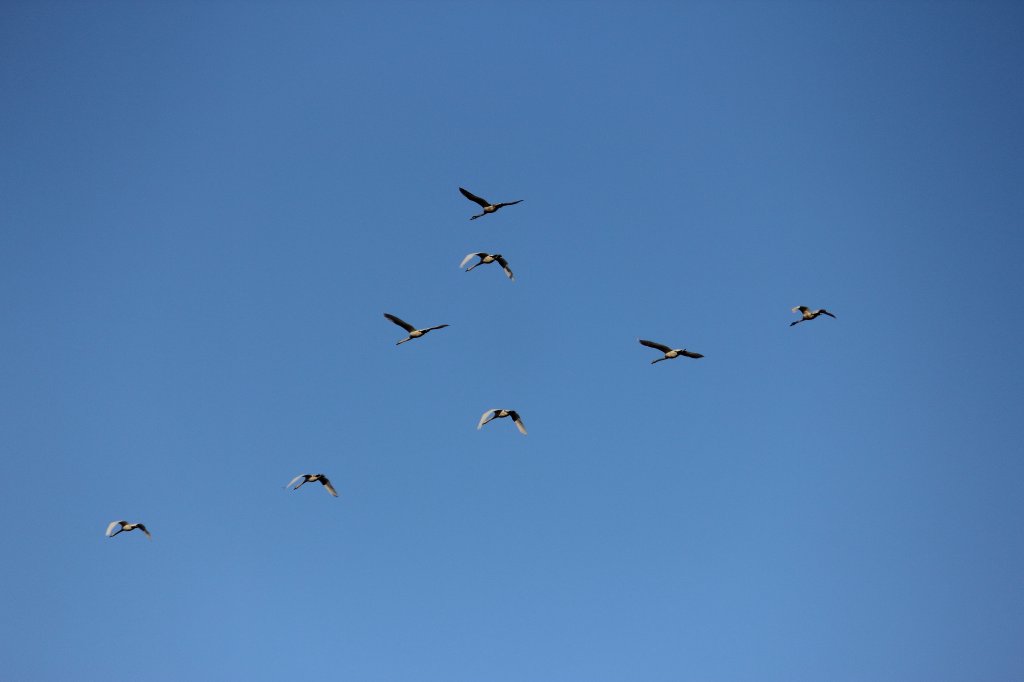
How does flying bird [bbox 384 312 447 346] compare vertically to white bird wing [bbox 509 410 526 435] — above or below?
above

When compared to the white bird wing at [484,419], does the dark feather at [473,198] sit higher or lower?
higher

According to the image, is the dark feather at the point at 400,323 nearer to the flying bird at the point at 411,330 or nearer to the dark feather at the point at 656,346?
the flying bird at the point at 411,330

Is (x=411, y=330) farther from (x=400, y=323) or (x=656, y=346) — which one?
(x=656, y=346)

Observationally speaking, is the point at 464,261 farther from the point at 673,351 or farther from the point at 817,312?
the point at 817,312

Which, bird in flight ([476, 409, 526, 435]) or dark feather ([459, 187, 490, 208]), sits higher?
dark feather ([459, 187, 490, 208])

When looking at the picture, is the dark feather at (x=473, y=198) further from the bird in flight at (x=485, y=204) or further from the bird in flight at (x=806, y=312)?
the bird in flight at (x=806, y=312)

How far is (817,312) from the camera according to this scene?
8875 cm

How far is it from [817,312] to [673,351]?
16.5m

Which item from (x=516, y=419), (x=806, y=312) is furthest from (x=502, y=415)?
(x=806, y=312)

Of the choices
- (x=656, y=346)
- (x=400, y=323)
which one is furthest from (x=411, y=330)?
(x=656, y=346)

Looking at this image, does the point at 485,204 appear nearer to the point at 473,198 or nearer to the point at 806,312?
the point at 473,198

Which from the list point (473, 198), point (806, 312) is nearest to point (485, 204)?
point (473, 198)

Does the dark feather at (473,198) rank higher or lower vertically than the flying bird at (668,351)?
higher

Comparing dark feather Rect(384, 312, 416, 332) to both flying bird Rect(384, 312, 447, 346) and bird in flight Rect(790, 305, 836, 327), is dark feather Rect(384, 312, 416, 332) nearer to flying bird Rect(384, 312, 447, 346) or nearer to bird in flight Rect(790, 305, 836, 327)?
flying bird Rect(384, 312, 447, 346)
